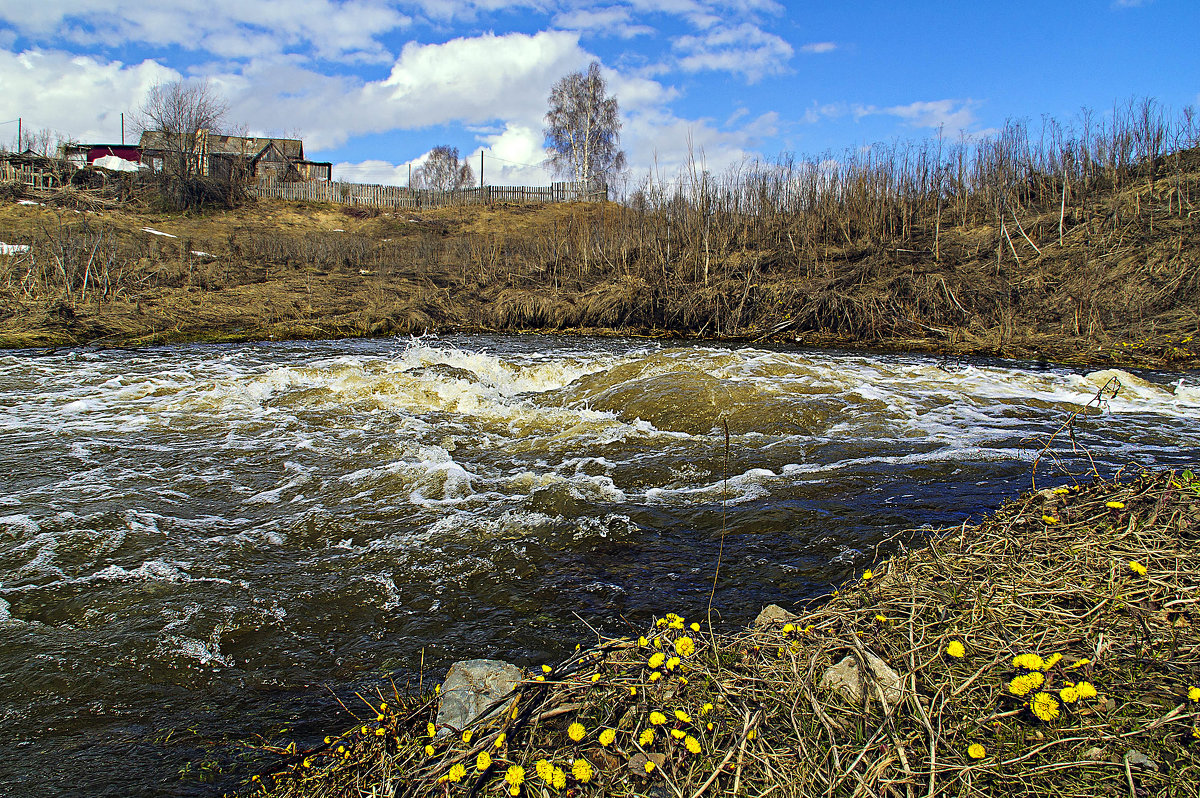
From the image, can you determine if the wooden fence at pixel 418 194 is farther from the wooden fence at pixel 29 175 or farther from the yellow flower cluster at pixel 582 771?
the yellow flower cluster at pixel 582 771

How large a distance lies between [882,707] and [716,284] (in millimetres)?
13718

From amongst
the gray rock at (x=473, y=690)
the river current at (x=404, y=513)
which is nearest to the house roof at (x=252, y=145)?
the river current at (x=404, y=513)

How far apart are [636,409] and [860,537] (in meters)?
3.22

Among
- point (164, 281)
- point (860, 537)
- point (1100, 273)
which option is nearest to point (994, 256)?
point (1100, 273)

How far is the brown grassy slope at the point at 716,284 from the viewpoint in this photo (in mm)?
11531

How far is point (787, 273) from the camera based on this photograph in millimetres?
15039

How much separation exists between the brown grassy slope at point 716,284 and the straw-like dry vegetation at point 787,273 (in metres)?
0.05

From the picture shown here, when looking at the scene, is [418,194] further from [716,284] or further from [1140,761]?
[1140,761]

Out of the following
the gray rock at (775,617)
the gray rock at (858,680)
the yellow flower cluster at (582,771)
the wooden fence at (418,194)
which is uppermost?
the wooden fence at (418,194)

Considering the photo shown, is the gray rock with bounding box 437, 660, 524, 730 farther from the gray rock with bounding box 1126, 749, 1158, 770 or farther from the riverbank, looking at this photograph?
the gray rock with bounding box 1126, 749, 1158, 770

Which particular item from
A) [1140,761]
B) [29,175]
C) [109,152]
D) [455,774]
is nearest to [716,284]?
[1140,761]

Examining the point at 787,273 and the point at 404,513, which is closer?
the point at 404,513

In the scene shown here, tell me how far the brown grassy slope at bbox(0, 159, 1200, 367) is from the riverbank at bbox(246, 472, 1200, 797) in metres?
10.3

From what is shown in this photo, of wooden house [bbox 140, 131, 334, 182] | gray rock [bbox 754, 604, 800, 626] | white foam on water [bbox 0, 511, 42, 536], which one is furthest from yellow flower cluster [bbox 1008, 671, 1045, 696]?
wooden house [bbox 140, 131, 334, 182]
